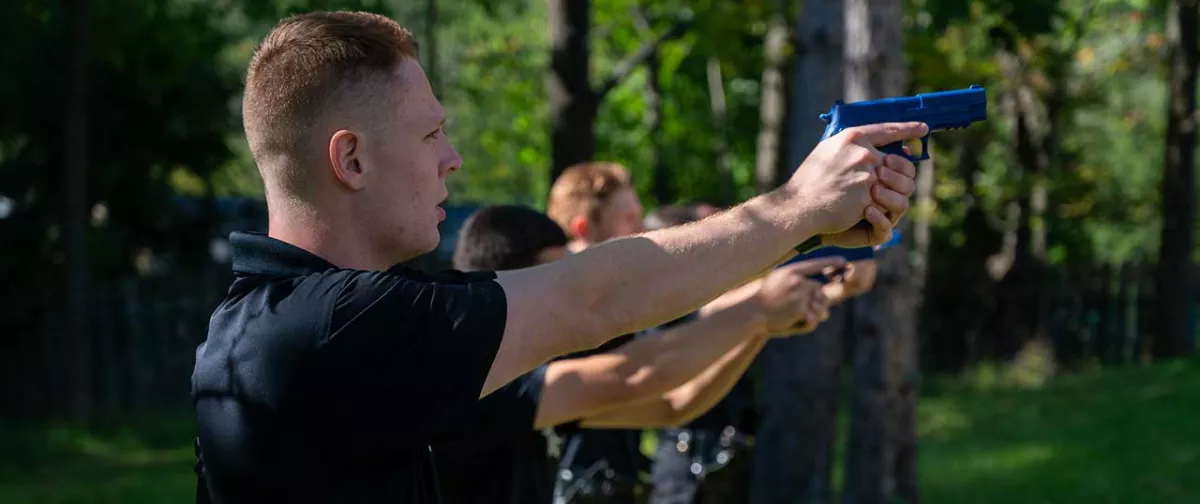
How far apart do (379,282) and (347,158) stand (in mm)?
219

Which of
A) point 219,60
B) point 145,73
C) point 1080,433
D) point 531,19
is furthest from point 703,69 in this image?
point 531,19

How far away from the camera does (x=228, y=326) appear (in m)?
2.17

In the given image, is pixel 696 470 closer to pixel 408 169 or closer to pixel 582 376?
pixel 582 376

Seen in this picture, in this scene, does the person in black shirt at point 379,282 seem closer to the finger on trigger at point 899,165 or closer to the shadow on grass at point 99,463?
the finger on trigger at point 899,165

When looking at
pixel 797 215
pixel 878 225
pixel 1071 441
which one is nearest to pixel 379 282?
pixel 797 215

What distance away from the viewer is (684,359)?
382 centimetres

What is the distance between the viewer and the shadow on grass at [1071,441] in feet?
34.2

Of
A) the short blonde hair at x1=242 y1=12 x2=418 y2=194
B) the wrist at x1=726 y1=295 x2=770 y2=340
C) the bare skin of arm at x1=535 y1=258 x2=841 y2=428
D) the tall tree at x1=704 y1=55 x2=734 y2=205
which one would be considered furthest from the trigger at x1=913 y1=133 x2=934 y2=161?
the tall tree at x1=704 y1=55 x2=734 y2=205

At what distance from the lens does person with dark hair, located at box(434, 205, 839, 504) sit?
3.35 metres

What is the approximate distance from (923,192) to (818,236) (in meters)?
18.9

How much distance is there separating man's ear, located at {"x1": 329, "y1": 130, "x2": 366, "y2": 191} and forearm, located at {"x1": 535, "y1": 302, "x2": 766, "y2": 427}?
1.33 m

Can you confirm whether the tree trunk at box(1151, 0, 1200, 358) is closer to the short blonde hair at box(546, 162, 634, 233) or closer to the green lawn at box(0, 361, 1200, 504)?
the green lawn at box(0, 361, 1200, 504)

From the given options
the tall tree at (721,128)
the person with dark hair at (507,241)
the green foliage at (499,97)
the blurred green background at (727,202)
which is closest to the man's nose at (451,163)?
the person with dark hair at (507,241)

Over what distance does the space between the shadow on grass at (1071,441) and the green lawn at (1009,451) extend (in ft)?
0.05
